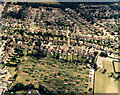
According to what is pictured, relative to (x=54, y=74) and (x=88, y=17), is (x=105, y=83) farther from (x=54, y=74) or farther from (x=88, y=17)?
(x=88, y=17)

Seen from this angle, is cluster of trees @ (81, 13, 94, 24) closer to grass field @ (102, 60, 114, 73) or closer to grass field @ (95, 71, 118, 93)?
grass field @ (102, 60, 114, 73)

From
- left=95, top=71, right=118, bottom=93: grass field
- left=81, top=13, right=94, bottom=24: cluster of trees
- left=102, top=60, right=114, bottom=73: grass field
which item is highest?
left=81, top=13, right=94, bottom=24: cluster of trees

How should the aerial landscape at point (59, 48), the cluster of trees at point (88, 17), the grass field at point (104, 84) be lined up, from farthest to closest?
the cluster of trees at point (88, 17), the aerial landscape at point (59, 48), the grass field at point (104, 84)

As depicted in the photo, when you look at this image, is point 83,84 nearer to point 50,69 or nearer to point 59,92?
point 59,92

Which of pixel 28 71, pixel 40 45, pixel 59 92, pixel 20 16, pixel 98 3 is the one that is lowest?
pixel 59 92

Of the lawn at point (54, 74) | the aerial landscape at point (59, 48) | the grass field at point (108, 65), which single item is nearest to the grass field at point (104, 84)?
the aerial landscape at point (59, 48)

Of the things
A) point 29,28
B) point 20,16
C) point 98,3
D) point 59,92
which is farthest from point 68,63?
point 98,3

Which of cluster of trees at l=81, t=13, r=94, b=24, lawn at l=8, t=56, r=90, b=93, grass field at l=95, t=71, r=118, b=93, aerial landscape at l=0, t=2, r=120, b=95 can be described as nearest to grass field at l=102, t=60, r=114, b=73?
aerial landscape at l=0, t=2, r=120, b=95

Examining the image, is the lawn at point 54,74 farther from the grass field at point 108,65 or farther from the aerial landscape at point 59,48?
the grass field at point 108,65
